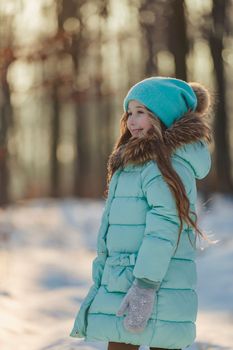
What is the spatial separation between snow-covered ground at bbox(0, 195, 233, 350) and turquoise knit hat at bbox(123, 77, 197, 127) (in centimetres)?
83

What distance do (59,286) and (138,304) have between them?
18.4ft

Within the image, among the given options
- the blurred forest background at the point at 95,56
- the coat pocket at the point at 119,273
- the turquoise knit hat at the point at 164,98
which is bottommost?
the coat pocket at the point at 119,273

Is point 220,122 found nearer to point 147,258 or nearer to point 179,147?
point 179,147

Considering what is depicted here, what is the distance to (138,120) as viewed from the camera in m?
3.54

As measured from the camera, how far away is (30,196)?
26.7m

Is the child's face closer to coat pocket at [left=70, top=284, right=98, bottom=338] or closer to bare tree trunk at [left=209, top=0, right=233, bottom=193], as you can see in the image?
coat pocket at [left=70, top=284, right=98, bottom=338]

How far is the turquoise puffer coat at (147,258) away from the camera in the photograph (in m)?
3.29

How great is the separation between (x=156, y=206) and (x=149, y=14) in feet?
53.0

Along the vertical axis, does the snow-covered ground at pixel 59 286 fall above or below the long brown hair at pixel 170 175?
below

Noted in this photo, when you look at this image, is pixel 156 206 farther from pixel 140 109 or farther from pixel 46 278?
pixel 46 278

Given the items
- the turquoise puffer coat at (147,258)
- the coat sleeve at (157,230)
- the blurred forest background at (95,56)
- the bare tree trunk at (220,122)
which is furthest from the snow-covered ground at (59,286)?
the bare tree trunk at (220,122)

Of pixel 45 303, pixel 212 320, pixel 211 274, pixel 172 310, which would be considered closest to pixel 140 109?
pixel 172 310

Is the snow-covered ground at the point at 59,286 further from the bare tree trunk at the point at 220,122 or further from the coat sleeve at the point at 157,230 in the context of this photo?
the bare tree trunk at the point at 220,122

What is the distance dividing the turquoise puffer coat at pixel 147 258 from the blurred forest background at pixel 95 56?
6.70 meters
